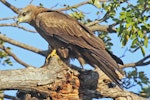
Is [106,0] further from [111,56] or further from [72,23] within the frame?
[111,56]

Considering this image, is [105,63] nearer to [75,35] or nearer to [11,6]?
[75,35]

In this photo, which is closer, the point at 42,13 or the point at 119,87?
the point at 119,87

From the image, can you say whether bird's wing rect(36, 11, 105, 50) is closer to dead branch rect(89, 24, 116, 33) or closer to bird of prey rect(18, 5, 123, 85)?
bird of prey rect(18, 5, 123, 85)

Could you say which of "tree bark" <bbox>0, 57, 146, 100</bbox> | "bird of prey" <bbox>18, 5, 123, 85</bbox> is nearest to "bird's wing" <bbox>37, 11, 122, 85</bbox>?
"bird of prey" <bbox>18, 5, 123, 85</bbox>

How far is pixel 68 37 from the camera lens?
733 centimetres

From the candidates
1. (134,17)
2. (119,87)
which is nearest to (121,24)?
(134,17)

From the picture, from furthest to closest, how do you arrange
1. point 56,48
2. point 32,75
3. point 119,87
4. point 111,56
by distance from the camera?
point 56,48, point 111,56, point 119,87, point 32,75

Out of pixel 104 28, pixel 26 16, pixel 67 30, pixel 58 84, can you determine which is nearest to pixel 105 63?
pixel 58 84

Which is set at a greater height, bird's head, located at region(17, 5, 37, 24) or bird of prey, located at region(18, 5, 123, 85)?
bird's head, located at region(17, 5, 37, 24)

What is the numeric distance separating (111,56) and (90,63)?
404 millimetres

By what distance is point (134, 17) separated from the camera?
243 inches

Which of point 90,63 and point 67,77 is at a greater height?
point 90,63

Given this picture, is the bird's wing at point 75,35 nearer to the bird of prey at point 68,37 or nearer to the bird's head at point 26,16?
the bird of prey at point 68,37

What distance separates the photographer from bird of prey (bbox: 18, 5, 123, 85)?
21.9ft
